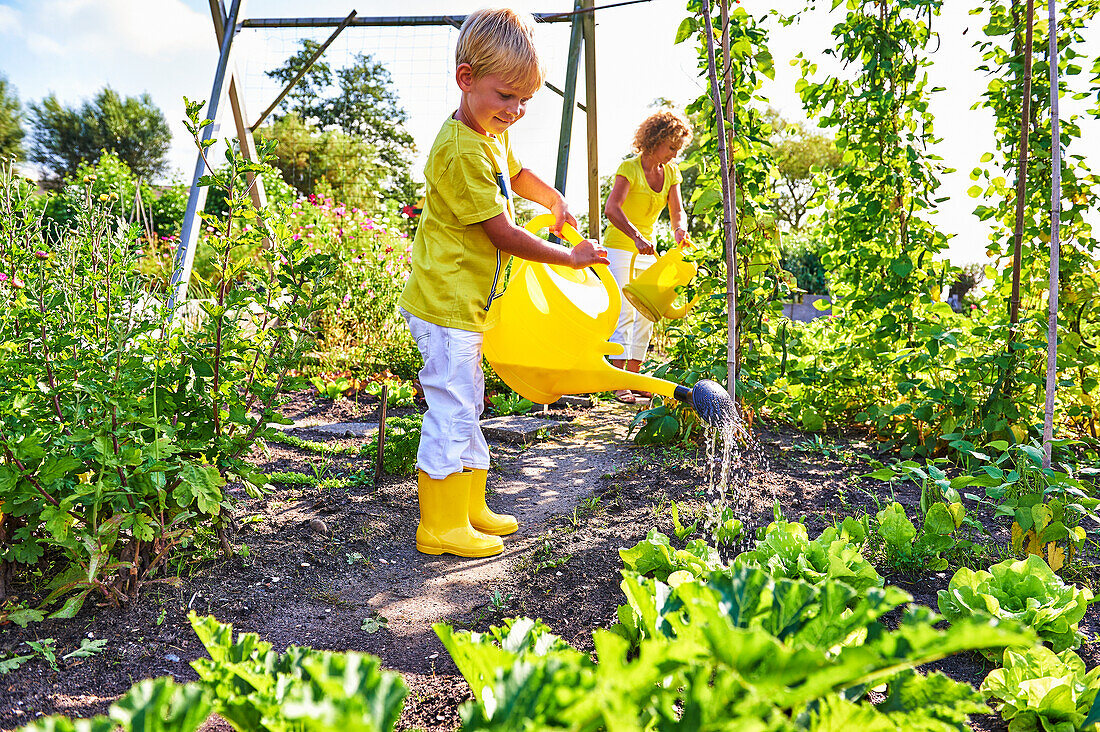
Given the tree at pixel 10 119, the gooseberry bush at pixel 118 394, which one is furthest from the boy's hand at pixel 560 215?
the tree at pixel 10 119

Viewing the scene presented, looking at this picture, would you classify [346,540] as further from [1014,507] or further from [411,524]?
[1014,507]

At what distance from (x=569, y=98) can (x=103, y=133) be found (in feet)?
73.3

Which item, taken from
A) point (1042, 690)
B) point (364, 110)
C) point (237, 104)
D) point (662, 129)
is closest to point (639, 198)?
point (662, 129)

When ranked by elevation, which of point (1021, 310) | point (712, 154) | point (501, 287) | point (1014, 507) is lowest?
point (1014, 507)

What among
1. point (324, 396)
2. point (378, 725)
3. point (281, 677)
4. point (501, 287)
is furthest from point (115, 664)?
point (324, 396)

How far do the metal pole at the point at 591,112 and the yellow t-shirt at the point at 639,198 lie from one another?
468 mm

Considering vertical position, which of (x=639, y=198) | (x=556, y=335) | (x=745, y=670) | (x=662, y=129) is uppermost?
(x=662, y=129)

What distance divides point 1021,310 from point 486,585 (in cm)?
229

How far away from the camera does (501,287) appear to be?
2066 millimetres

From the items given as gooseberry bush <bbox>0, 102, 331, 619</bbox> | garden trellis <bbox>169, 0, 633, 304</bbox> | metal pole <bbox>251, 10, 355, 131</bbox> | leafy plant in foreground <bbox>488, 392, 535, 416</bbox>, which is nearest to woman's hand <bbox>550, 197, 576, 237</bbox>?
gooseberry bush <bbox>0, 102, 331, 619</bbox>

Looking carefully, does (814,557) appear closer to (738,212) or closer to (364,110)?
(738,212)

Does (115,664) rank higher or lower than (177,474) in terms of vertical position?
lower

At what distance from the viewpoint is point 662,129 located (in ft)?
12.1

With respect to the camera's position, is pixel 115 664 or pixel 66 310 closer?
pixel 115 664
